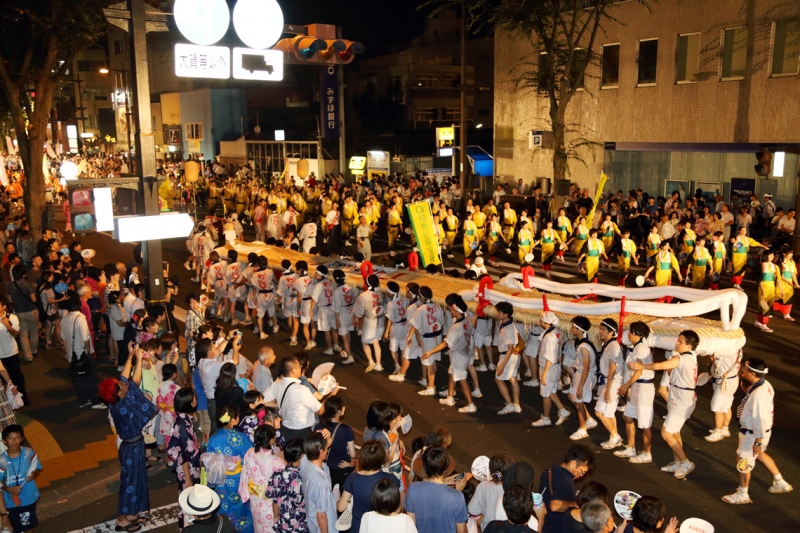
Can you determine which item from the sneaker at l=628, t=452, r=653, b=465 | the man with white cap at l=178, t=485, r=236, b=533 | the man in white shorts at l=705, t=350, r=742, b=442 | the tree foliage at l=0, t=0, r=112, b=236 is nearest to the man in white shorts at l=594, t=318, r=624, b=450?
the sneaker at l=628, t=452, r=653, b=465

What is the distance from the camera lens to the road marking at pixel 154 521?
7.44 metres

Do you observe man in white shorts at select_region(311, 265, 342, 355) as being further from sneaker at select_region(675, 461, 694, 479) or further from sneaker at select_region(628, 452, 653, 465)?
sneaker at select_region(675, 461, 694, 479)

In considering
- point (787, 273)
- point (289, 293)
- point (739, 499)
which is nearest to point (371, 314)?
point (289, 293)

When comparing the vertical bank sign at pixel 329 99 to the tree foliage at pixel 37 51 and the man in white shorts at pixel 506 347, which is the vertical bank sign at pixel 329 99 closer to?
the tree foliage at pixel 37 51

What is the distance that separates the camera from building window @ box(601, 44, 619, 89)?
25.5 metres

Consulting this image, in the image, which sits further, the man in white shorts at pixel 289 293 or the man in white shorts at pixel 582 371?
the man in white shorts at pixel 289 293

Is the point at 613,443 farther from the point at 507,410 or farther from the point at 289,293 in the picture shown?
the point at 289,293

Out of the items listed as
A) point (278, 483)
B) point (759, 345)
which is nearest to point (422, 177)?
point (759, 345)

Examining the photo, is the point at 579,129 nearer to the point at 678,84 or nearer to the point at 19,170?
the point at 678,84

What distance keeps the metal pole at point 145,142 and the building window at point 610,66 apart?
62.7ft

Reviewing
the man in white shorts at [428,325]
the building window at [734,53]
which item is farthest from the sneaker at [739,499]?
the building window at [734,53]

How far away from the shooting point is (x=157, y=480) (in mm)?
8531

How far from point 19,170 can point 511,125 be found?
3049 centimetres

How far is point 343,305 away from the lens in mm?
12492
